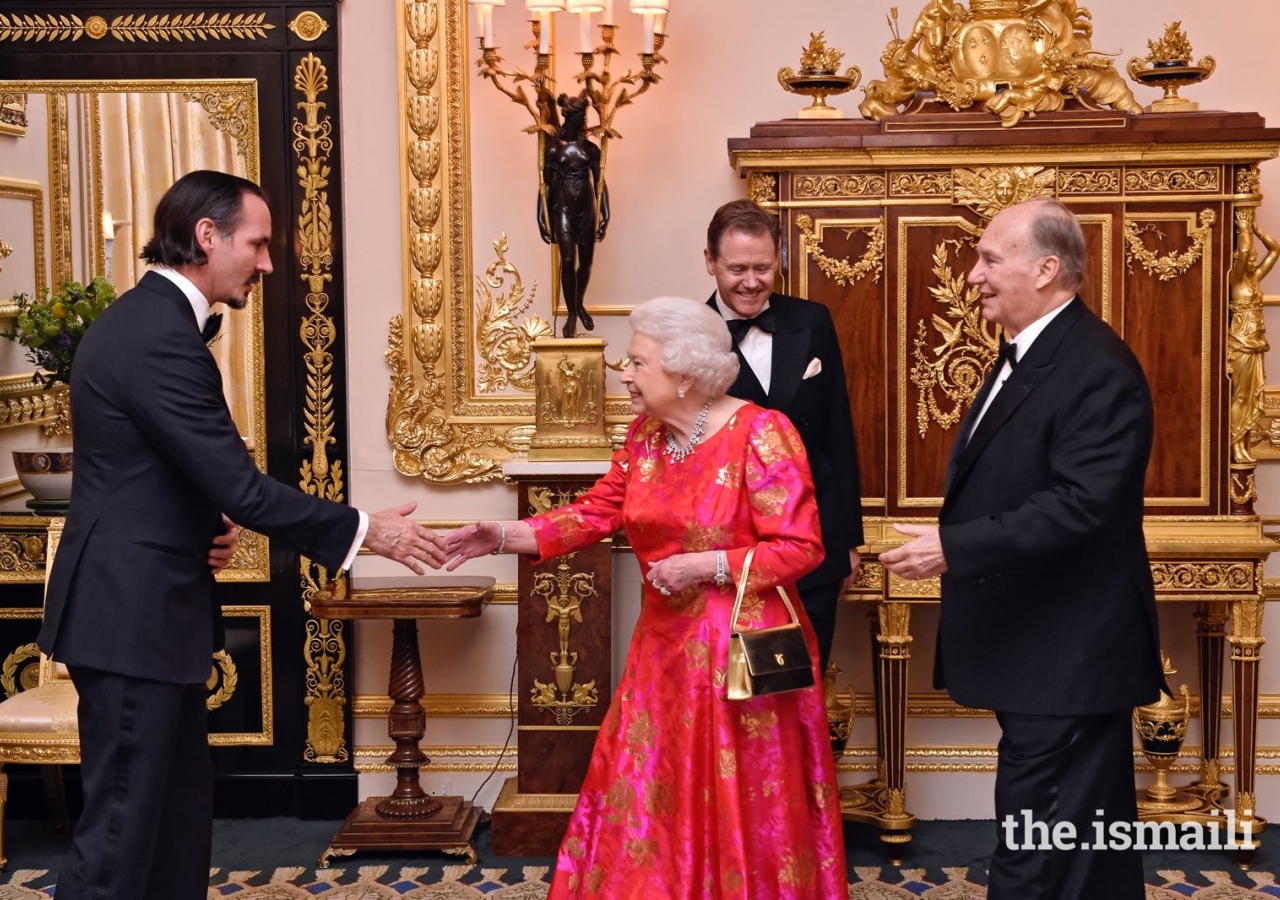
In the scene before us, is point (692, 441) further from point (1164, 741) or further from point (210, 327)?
point (1164, 741)

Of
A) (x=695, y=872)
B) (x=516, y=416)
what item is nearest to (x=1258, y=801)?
(x=695, y=872)

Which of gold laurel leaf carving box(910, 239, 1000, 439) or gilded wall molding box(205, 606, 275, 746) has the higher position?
gold laurel leaf carving box(910, 239, 1000, 439)

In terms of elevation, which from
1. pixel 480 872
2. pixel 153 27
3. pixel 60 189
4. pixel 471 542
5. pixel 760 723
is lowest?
pixel 480 872

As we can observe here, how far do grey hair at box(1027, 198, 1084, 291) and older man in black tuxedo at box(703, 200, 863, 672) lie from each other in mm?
1007

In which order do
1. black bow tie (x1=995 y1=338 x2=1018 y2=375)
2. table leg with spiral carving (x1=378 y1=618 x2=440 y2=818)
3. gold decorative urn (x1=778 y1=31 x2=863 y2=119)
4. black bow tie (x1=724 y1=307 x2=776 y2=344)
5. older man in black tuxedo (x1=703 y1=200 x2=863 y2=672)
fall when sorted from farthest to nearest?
table leg with spiral carving (x1=378 y1=618 x2=440 y2=818)
gold decorative urn (x1=778 y1=31 x2=863 y2=119)
black bow tie (x1=724 y1=307 x2=776 y2=344)
older man in black tuxedo (x1=703 y1=200 x2=863 y2=672)
black bow tie (x1=995 y1=338 x2=1018 y2=375)

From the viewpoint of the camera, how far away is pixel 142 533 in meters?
3.22

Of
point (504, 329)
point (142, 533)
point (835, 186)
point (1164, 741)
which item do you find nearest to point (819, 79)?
point (835, 186)

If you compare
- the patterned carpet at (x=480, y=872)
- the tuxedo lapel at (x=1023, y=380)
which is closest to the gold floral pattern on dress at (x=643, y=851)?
the patterned carpet at (x=480, y=872)

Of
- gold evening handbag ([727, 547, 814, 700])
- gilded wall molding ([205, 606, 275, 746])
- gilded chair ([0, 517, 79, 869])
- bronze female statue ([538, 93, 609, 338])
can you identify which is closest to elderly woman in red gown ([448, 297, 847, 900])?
gold evening handbag ([727, 547, 814, 700])

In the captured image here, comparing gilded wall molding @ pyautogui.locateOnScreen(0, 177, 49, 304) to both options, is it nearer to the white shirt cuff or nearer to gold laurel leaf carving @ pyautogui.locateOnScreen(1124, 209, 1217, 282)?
the white shirt cuff

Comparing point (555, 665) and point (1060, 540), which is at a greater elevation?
point (1060, 540)

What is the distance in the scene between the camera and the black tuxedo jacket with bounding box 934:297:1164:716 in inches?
121

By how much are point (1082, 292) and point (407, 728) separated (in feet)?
8.76

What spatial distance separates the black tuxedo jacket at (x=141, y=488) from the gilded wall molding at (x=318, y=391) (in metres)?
1.82
